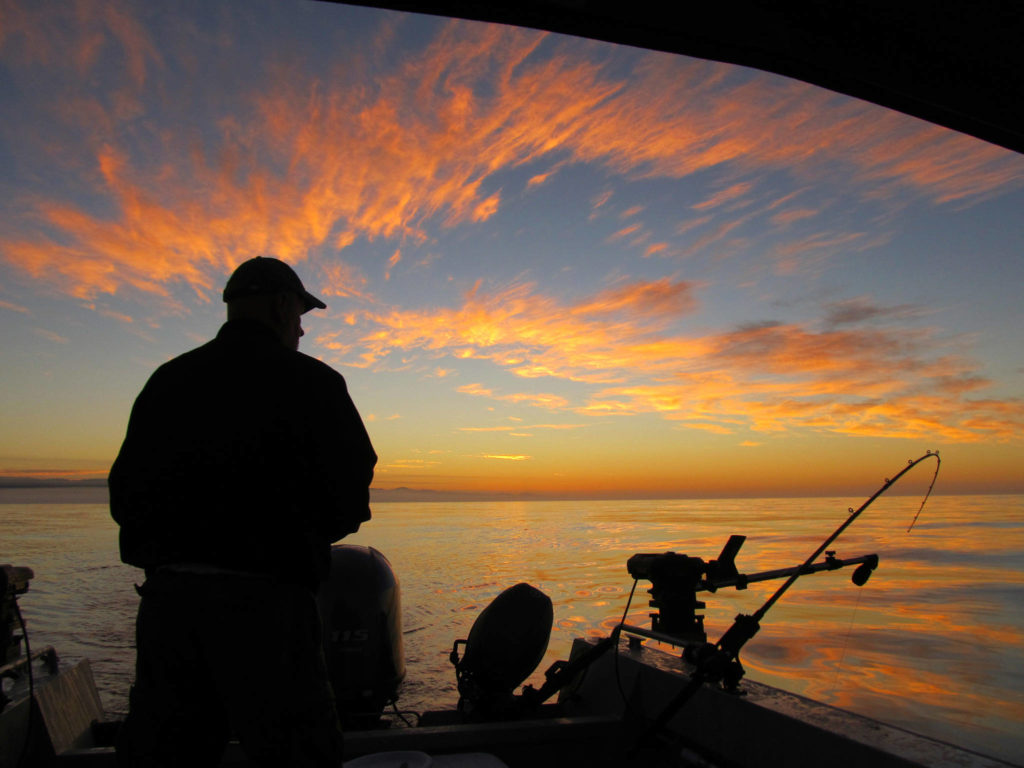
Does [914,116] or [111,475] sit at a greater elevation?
[914,116]

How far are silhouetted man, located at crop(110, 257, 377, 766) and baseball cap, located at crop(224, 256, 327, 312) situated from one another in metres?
0.25

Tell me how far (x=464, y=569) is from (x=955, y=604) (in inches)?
492

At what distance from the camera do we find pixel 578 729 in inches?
126

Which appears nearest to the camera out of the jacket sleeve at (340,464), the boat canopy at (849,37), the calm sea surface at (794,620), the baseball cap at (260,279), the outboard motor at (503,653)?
the jacket sleeve at (340,464)

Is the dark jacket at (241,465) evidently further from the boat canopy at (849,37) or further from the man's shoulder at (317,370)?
the boat canopy at (849,37)

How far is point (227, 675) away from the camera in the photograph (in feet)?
4.93

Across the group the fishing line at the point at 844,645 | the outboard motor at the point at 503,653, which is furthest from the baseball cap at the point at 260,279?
the fishing line at the point at 844,645

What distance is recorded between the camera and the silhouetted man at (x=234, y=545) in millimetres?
1513

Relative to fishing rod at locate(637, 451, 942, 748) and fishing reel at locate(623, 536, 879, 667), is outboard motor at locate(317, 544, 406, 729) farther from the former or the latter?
fishing rod at locate(637, 451, 942, 748)

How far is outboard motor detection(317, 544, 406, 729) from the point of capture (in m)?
4.02

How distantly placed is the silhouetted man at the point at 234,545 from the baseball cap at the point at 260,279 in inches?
9.9

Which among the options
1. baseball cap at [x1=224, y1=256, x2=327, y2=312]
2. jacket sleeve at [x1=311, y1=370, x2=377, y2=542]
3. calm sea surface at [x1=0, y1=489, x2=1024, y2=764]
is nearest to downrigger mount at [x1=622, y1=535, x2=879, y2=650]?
jacket sleeve at [x1=311, y1=370, x2=377, y2=542]

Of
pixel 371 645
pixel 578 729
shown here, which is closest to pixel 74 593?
pixel 371 645

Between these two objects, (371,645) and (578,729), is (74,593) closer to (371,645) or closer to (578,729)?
(371,645)
